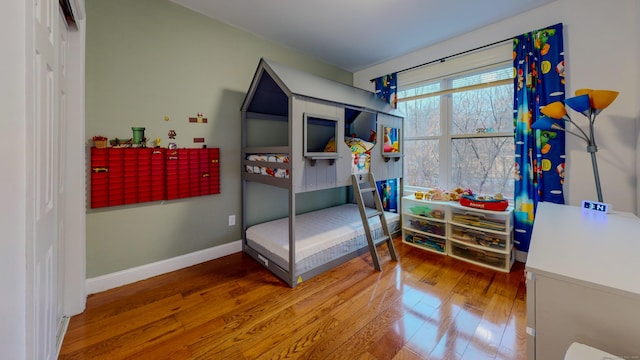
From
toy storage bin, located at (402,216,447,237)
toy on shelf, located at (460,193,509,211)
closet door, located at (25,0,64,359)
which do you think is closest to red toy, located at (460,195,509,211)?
toy on shelf, located at (460,193,509,211)

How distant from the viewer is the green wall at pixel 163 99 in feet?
6.27

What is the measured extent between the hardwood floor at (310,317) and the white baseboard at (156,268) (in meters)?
0.07

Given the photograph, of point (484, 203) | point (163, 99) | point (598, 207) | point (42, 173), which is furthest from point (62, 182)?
point (598, 207)

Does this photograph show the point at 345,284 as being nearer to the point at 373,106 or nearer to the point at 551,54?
the point at 373,106

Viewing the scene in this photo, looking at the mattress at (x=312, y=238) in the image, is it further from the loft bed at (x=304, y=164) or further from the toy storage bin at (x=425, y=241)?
the toy storage bin at (x=425, y=241)

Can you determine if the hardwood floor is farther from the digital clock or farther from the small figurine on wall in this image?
the small figurine on wall

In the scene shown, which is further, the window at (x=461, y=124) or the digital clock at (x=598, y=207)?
the window at (x=461, y=124)

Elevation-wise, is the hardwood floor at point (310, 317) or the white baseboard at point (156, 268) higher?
the white baseboard at point (156, 268)

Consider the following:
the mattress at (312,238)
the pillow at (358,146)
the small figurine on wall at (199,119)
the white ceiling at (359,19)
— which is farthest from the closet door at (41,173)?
the pillow at (358,146)

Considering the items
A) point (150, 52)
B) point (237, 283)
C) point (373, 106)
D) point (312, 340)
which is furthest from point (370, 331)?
point (150, 52)

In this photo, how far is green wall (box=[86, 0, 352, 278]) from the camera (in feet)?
6.27

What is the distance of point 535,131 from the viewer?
2.28m

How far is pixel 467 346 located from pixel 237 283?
5.62 ft

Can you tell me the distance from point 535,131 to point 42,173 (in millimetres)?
3410
